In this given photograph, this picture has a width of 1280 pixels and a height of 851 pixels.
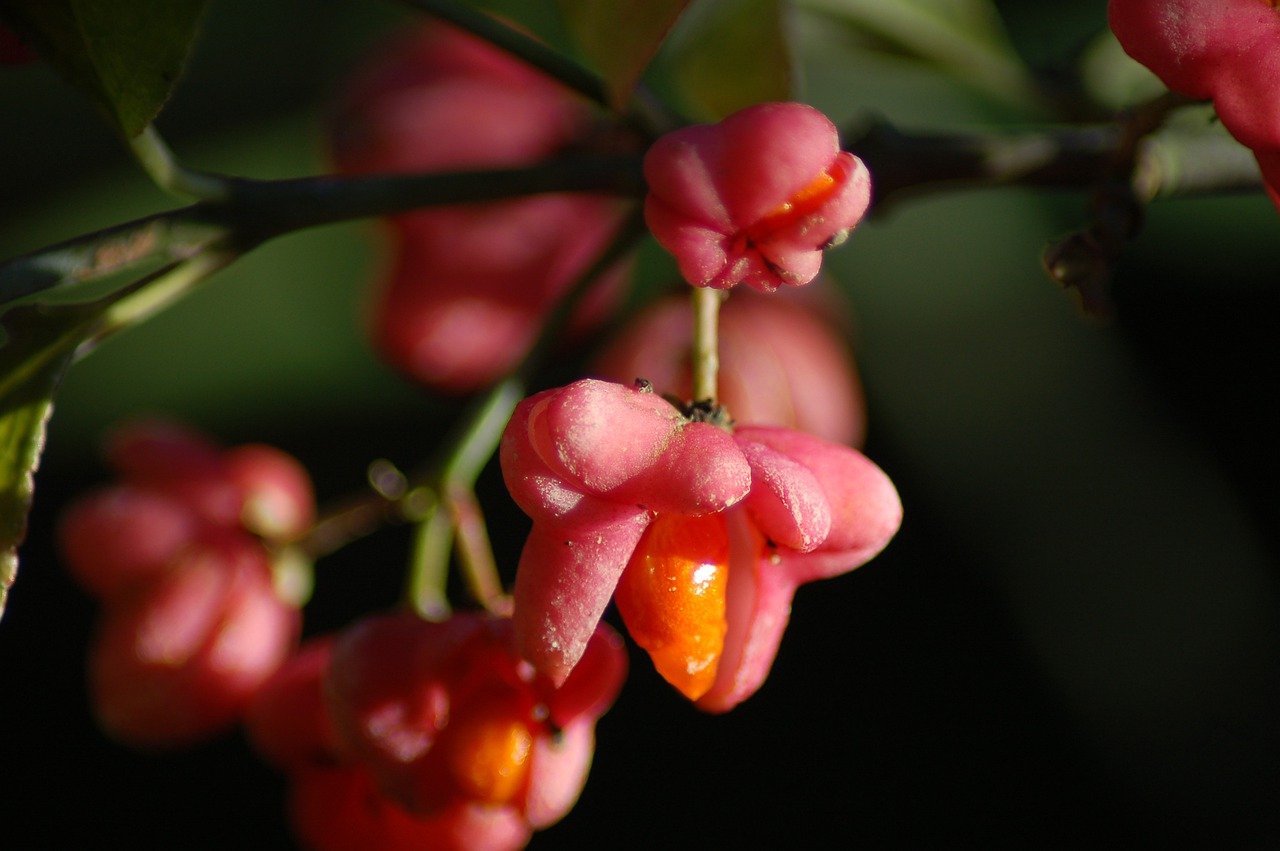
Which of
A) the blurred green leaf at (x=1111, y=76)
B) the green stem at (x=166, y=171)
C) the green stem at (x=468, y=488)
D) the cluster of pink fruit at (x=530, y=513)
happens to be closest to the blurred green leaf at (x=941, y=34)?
the blurred green leaf at (x=1111, y=76)

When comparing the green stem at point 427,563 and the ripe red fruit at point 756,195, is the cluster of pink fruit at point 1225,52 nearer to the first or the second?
the ripe red fruit at point 756,195

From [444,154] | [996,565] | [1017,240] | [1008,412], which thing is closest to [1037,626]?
[996,565]

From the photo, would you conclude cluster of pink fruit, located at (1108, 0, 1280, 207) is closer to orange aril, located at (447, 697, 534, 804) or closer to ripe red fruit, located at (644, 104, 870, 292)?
ripe red fruit, located at (644, 104, 870, 292)

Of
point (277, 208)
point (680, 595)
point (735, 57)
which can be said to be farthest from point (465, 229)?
point (680, 595)

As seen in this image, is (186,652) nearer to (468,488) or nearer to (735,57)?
(468,488)

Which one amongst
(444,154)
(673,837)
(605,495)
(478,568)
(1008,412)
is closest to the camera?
(605,495)

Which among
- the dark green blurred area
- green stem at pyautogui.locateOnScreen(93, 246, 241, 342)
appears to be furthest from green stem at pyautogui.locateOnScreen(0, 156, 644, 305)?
the dark green blurred area

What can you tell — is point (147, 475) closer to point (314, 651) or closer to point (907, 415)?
point (314, 651)
